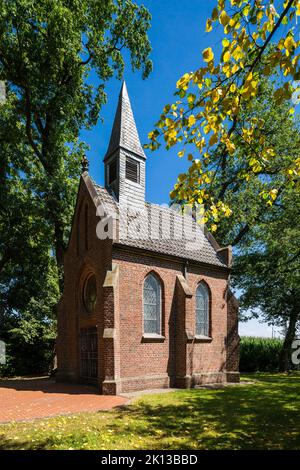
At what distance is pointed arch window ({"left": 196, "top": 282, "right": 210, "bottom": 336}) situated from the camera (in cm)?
1781

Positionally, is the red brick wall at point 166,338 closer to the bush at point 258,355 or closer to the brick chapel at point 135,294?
the brick chapel at point 135,294

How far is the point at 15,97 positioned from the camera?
68.3ft

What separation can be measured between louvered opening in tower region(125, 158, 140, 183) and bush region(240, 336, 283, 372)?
2095cm

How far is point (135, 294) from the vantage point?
15.0 metres

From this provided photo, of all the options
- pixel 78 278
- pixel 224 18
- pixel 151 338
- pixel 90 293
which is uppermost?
pixel 224 18

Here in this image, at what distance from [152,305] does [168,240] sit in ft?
13.2

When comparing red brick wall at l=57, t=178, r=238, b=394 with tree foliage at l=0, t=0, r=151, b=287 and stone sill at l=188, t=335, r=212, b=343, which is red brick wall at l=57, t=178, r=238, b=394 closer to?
stone sill at l=188, t=335, r=212, b=343

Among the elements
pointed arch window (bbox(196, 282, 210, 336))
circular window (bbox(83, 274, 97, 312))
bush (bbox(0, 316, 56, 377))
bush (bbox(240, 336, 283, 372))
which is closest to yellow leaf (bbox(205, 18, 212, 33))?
circular window (bbox(83, 274, 97, 312))

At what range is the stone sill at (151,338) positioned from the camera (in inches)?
588

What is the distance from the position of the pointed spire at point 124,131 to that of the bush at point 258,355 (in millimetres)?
21970

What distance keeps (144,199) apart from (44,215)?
249 inches

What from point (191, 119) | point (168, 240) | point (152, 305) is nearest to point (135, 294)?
point (152, 305)

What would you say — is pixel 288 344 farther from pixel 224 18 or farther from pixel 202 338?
Answer: pixel 224 18

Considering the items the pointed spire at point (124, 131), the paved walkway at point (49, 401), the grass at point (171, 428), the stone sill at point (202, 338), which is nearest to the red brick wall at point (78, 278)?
the paved walkway at point (49, 401)
